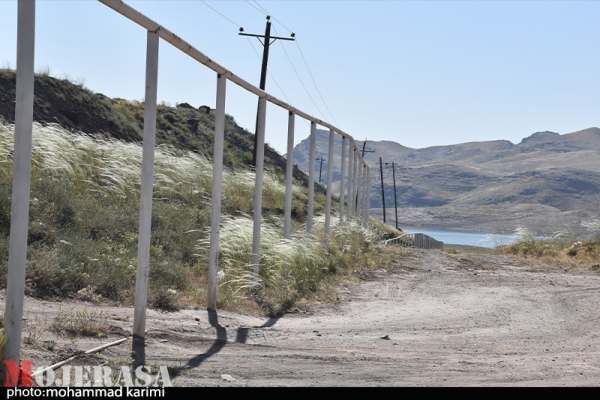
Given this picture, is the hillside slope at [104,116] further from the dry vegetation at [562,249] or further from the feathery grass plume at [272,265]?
the feathery grass plume at [272,265]

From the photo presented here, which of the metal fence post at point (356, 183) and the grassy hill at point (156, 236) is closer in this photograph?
the grassy hill at point (156, 236)

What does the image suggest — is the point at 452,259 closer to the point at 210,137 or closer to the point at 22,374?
the point at 22,374

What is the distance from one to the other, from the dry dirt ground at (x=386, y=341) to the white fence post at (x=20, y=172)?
1.70 ft

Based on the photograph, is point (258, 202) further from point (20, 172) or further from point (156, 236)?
point (20, 172)

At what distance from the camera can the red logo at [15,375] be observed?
480 cm

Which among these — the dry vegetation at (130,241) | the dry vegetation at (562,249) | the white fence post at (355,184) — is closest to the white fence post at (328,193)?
the dry vegetation at (130,241)

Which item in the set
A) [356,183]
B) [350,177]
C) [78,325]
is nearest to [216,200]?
[78,325]

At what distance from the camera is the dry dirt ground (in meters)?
6.06

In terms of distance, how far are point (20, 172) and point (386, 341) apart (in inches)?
176

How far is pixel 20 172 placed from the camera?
504 centimetres

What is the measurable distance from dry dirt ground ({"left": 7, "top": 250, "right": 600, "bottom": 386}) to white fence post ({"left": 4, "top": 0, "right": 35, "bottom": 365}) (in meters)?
0.52

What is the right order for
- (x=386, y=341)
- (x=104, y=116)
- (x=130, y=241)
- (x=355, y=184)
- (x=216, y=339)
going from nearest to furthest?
(x=216, y=339) < (x=386, y=341) < (x=130, y=241) < (x=104, y=116) < (x=355, y=184)

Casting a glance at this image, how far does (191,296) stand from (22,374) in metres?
4.92

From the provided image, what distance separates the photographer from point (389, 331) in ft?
29.6
